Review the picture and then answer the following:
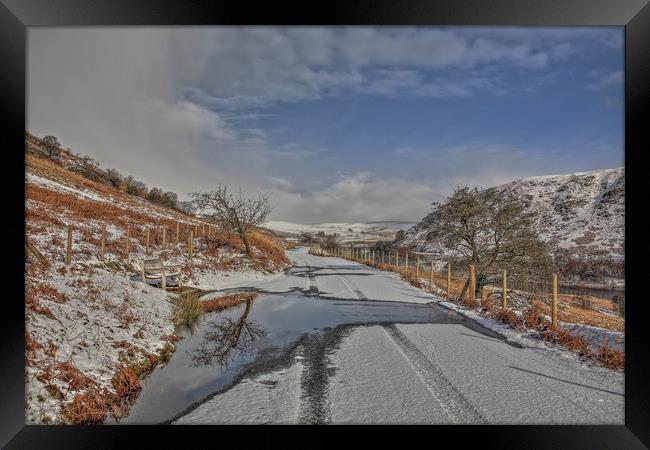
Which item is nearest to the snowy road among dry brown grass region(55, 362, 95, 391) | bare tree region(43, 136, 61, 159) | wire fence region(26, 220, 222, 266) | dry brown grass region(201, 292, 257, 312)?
dry brown grass region(55, 362, 95, 391)

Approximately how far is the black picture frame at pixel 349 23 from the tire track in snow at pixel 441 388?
0.13m

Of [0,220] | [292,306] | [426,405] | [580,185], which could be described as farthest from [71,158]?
[580,185]

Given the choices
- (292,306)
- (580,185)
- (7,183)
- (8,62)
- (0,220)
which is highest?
(580,185)

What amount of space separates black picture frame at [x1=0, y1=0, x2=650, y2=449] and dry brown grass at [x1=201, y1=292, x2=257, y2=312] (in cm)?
539

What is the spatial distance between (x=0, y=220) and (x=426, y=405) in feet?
15.9

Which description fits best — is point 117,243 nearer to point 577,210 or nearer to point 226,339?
point 226,339

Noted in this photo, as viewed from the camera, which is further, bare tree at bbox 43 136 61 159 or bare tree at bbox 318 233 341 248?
bare tree at bbox 318 233 341 248

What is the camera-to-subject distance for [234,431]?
3135mm

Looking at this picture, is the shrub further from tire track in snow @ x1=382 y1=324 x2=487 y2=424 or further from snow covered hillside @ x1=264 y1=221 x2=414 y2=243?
snow covered hillside @ x1=264 y1=221 x2=414 y2=243

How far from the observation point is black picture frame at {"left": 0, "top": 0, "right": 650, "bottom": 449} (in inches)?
124

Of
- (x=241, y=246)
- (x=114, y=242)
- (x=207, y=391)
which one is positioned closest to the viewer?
(x=207, y=391)

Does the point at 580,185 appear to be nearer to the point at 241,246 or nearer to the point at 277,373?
the point at 241,246

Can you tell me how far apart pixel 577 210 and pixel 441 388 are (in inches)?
1962

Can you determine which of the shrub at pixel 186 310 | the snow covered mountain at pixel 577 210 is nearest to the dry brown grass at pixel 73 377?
the shrub at pixel 186 310
